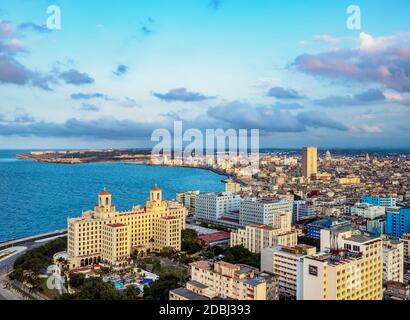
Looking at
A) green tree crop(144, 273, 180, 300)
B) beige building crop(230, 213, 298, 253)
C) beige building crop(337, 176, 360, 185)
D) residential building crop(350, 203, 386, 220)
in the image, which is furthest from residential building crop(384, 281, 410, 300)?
beige building crop(337, 176, 360, 185)

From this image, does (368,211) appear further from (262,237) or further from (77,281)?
(77,281)

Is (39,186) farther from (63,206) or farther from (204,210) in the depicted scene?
(204,210)

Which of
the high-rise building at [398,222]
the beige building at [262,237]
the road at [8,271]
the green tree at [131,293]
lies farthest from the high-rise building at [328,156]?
the green tree at [131,293]

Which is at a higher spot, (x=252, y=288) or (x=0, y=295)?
(x=252, y=288)

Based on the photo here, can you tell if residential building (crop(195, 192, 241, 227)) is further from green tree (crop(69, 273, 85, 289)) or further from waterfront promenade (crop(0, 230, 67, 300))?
green tree (crop(69, 273, 85, 289))

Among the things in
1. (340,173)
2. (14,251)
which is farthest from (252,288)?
(340,173)

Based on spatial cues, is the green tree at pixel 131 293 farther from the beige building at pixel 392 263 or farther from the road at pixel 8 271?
the beige building at pixel 392 263
